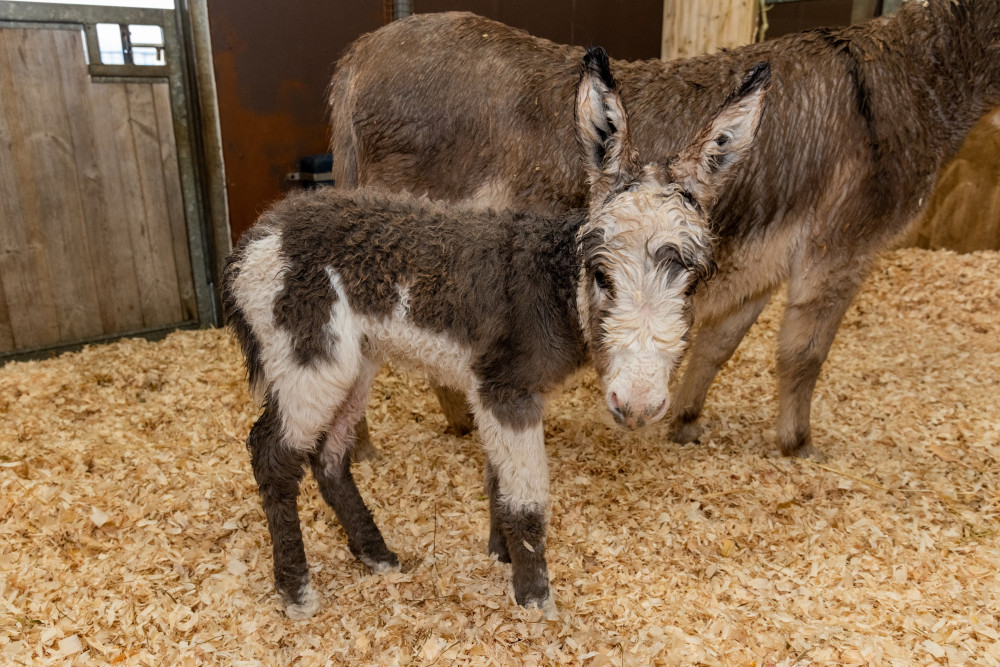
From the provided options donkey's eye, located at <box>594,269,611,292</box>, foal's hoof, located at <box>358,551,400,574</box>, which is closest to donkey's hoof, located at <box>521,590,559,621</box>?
foal's hoof, located at <box>358,551,400,574</box>

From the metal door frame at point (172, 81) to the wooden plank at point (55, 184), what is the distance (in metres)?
0.12

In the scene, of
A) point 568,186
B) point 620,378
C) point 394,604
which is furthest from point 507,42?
point 394,604

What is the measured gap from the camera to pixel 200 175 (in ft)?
17.9

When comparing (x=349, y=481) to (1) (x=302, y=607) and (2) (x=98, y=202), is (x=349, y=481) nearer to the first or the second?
(1) (x=302, y=607)

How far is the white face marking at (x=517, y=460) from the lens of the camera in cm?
247

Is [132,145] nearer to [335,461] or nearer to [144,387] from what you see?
[144,387]

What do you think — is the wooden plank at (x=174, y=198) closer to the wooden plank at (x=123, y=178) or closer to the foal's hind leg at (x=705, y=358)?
the wooden plank at (x=123, y=178)

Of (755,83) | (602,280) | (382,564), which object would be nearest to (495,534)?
(382,564)

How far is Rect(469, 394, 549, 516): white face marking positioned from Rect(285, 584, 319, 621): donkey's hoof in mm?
909

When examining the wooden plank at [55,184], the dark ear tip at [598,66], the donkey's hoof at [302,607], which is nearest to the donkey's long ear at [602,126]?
the dark ear tip at [598,66]

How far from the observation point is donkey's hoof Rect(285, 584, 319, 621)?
106 inches

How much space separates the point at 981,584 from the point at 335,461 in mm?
2803

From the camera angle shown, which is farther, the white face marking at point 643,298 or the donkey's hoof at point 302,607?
the donkey's hoof at point 302,607

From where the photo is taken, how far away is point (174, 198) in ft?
17.9
